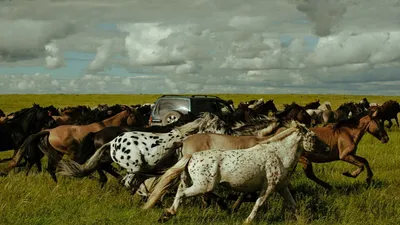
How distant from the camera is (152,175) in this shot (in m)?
7.76

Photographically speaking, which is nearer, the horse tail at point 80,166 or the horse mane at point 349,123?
the horse tail at point 80,166

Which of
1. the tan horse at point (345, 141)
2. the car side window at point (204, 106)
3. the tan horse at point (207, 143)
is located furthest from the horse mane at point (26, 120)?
the tan horse at point (345, 141)

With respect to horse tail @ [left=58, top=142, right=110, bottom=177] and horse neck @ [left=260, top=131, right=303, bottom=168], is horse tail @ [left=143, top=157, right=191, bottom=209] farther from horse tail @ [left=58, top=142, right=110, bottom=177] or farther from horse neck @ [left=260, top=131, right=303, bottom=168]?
horse tail @ [left=58, top=142, right=110, bottom=177]

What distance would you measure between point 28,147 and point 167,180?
206 inches

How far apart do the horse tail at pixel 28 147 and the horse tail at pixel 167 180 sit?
4.84 meters

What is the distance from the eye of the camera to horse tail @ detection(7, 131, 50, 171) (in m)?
10.6

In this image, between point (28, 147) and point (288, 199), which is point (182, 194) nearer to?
point (288, 199)

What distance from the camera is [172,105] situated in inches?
601

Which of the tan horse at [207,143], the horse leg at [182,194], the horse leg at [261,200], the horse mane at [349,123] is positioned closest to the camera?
the horse leg at [182,194]

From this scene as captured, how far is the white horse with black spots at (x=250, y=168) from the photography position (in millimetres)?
6332

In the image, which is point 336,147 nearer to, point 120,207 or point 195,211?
point 195,211

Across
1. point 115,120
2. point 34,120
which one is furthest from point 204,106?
point 34,120

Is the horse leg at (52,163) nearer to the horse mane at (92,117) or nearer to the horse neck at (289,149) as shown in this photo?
the horse neck at (289,149)

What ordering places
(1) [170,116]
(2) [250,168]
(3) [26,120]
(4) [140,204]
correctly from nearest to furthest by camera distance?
(2) [250,168]
(4) [140,204]
(3) [26,120]
(1) [170,116]
